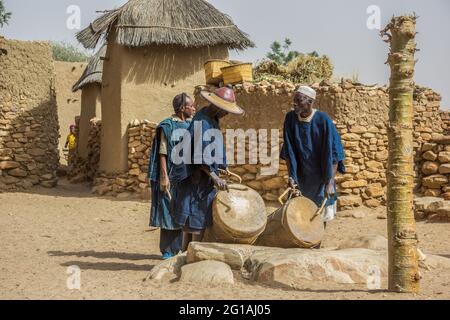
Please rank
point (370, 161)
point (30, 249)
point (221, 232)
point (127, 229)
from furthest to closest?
point (370, 161), point (127, 229), point (30, 249), point (221, 232)

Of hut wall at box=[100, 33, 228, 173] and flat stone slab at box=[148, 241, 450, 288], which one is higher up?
hut wall at box=[100, 33, 228, 173]

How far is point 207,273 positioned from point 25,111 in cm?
921

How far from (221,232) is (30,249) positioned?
2804 millimetres

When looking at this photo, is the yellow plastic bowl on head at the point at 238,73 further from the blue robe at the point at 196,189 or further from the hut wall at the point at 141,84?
the blue robe at the point at 196,189

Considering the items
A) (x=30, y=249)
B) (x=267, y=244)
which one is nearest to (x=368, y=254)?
(x=267, y=244)

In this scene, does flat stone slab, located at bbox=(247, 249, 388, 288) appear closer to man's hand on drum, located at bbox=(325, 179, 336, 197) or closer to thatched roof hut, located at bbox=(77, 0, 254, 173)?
man's hand on drum, located at bbox=(325, 179, 336, 197)

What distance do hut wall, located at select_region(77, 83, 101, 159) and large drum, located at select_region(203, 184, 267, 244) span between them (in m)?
12.1

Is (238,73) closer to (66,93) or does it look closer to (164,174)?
(164,174)

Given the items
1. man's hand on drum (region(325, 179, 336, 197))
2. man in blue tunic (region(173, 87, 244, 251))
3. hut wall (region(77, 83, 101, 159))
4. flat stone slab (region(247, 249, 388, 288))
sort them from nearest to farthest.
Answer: flat stone slab (region(247, 249, 388, 288)) → man in blue tunic (region(173, 87, 244, 251)) → man's hand on drum (region(325, 179, 336, 197)) → hut wall (region(77, 83, 101, 159))

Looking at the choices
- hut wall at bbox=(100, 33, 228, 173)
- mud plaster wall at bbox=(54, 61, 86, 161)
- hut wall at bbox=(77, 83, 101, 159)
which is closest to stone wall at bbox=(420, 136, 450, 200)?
hut wall at bbox=(100, 33, 228, 173)

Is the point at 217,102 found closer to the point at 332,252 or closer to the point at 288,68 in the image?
the point at 332,252

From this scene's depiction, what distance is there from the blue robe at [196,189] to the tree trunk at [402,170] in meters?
1.75

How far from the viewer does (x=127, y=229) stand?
9.55m

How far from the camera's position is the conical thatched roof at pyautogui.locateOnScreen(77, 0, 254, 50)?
13016 mm
